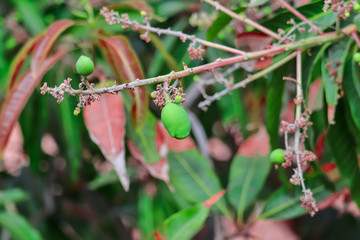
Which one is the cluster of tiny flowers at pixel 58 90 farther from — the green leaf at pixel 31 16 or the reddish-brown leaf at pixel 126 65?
the green leaf at pixel 31 16

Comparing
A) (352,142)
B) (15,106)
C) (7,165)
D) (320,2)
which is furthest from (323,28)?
(7,165)

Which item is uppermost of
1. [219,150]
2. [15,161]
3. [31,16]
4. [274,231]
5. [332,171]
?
[31,16]

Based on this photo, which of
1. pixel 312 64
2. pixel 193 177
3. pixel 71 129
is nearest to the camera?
pixel 312 64

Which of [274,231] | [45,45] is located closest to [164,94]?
[45,45]

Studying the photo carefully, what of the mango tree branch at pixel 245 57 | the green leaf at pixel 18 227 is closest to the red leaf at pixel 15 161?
the green leaf at pixel 18 227

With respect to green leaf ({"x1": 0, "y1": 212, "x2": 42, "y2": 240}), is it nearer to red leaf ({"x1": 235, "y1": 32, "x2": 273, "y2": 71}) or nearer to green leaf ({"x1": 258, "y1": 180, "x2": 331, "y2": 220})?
green leaf ({"x1": 258, "y1": 180, "x2": 331, "y2": 220})

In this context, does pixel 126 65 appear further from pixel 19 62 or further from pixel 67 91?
pixel 67 91

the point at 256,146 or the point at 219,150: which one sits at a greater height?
the point at 256,146
